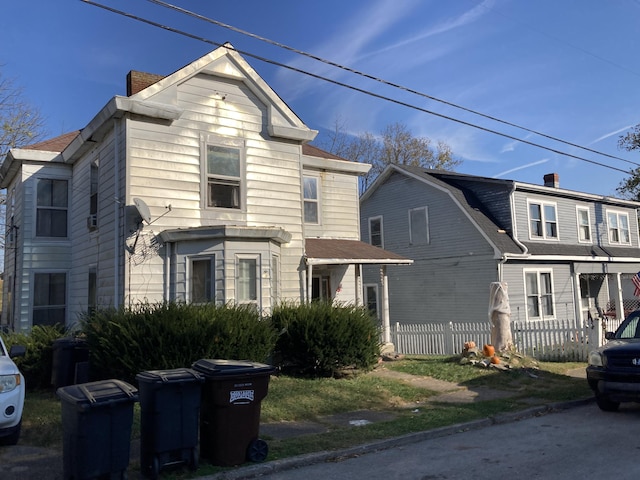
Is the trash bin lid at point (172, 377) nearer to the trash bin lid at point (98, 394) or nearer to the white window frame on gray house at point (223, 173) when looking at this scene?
the trash bin lid at point (98, 394)

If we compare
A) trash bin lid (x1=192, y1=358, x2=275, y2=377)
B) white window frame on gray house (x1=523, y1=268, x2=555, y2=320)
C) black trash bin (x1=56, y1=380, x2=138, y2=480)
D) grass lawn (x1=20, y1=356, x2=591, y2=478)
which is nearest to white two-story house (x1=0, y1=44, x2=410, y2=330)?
grass lawn (x1=20, y1=356, x2=591, y2=478)

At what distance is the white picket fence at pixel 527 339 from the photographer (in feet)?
46.0

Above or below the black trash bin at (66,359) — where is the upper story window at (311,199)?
above

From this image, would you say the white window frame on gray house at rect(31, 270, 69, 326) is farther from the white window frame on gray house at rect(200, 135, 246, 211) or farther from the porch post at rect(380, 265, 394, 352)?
the porch post at rect(380, 265, 394, 352)

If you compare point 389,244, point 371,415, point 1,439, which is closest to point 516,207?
point 389,244

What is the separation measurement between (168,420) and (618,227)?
2614cm

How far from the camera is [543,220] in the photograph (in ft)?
69.9

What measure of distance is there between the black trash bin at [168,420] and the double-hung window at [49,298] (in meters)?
9.99

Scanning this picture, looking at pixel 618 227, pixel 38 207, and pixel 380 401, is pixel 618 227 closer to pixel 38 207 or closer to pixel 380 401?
→ pixel 380 401

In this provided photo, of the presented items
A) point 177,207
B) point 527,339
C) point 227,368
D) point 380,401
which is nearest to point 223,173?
point 177,207

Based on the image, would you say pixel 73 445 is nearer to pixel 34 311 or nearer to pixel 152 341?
pixel 152 341

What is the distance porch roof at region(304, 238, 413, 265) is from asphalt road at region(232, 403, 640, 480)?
6.65m

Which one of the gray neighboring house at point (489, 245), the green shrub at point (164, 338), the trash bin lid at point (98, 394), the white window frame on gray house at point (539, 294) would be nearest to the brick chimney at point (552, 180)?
the gray neighboring house at point (489, 245)

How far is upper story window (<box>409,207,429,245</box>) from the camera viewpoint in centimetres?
2181
